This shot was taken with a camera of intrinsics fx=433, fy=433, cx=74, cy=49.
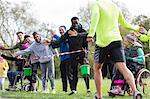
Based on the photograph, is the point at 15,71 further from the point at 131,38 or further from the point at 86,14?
the point at 86,14

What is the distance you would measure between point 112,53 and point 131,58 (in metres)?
3.74

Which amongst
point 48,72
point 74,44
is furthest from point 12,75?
point 74,44

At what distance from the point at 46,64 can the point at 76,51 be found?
4.68ft

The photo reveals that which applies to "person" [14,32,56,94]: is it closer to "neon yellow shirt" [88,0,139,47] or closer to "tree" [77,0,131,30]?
"neon yellow shirt" [88,0,139,47]

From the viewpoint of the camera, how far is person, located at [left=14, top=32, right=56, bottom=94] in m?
12.0

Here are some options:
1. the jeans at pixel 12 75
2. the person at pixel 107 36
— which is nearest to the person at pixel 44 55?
the jeans at pixel 12 75

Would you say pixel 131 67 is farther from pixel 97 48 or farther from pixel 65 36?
pixel 97 48

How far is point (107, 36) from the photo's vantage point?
740 centimetres

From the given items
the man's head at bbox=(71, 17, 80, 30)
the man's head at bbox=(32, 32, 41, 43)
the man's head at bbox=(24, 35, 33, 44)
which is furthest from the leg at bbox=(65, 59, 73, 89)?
the man's head at bbox=(24, 35, 33, 44)

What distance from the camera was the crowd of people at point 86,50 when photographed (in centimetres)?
738

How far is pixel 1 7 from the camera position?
2143 inches

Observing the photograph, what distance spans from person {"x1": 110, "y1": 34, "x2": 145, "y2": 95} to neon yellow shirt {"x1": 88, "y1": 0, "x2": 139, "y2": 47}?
339 cm

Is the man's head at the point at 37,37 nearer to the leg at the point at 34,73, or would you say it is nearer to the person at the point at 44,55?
the person at the point at 44,55

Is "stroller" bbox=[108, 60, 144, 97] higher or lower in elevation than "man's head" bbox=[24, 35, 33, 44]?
lower
